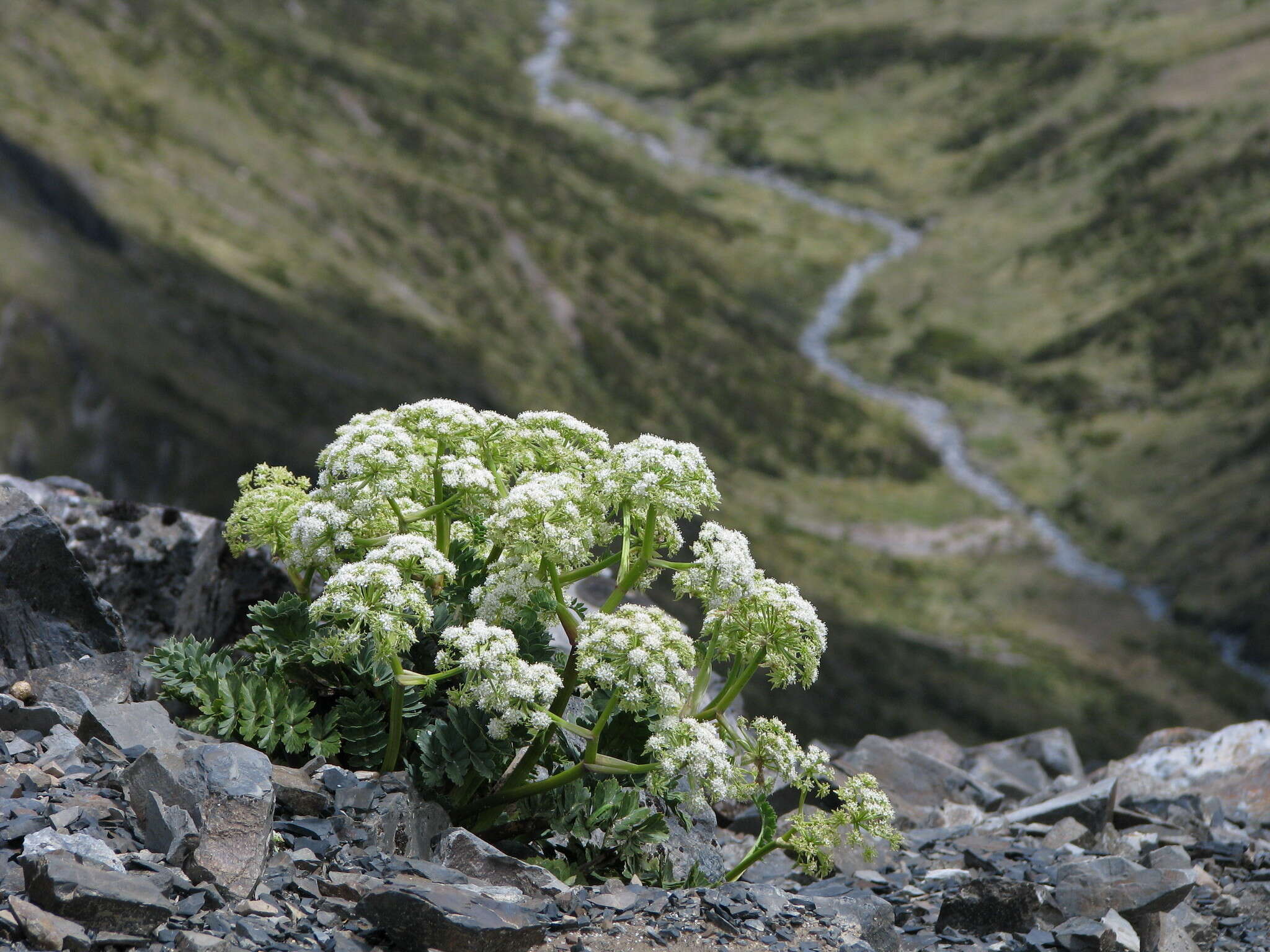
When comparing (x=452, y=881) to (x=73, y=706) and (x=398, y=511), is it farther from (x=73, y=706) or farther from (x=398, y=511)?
(x=73, y=706)

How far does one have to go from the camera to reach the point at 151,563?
11992 millimetres

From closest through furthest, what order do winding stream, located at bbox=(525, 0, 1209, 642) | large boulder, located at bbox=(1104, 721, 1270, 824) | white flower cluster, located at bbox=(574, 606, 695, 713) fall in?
white flower cluster, located at bbox=(574, 606, 695, 713), large boulder, located at bbox=(1104, 721, 1270, 824), winding stream, located at bbox=(525, 0, 1209, 642)

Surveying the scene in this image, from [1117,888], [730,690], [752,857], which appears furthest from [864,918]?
[1117,888]

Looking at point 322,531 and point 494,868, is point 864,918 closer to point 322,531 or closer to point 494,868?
point 494,868

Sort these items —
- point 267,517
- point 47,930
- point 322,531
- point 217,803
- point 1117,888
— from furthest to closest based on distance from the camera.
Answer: point 1117,888
point 267,517
point 322,531
point 217,803
point 47,930

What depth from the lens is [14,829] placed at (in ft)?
21.8

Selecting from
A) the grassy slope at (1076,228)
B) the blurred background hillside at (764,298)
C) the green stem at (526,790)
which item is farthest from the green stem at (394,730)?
the grassy slope at (1076,228)

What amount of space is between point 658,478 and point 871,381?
10362 cm

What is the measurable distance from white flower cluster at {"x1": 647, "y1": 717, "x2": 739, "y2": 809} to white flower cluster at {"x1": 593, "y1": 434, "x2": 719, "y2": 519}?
1512mm

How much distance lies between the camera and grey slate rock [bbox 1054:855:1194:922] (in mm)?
9719

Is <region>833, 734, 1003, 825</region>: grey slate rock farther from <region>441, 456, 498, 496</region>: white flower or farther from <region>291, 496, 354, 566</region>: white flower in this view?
<region>291, 496, 354, 566</region>: white flower

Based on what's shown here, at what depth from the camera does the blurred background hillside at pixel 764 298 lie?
2003 inches

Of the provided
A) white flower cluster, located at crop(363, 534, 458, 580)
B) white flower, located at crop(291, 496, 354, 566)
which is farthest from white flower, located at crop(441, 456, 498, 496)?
white flower, located at crop(291, 496, 354, 566)

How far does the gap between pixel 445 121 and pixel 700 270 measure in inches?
1329
